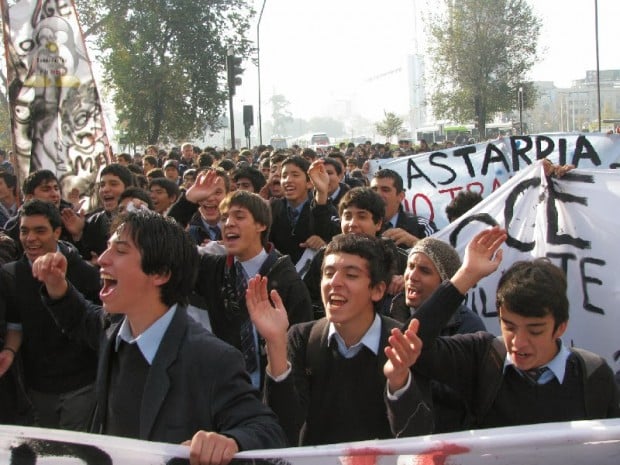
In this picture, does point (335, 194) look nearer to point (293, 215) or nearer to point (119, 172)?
point (293, 215)

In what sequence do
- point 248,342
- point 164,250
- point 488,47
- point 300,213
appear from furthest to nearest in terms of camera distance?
point 488,47 → point 300,213 → point 248,342 → point 164,250

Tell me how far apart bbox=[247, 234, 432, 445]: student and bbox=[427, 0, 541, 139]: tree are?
41.2 m

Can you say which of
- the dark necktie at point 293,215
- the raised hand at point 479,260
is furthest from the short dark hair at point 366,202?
the raised hand at point 479,260

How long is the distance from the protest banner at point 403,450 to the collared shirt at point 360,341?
871 mm

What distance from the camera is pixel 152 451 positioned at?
200 cm

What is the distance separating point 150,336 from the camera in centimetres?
244

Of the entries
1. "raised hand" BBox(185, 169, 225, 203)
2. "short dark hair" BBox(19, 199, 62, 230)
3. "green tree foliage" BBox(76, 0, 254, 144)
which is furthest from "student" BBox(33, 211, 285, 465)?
A: "green tree foliage" BBox(76, 0, 254, 144)

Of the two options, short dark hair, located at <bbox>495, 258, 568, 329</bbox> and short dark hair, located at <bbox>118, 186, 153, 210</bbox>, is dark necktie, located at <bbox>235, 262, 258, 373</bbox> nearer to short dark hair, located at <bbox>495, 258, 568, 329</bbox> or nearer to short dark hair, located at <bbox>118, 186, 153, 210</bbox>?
short dark hair, located at <bbox>495, 258, 568, 329</bbox>

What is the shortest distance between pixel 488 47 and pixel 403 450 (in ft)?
144

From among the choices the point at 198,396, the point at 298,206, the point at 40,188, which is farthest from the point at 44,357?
the point at 298,206

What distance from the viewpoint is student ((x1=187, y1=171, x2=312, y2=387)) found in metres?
3.77

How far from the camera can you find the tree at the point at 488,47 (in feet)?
143

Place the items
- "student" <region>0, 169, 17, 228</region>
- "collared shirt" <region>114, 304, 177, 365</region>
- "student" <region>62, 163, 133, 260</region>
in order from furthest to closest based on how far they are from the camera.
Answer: "student" <region>0, 169, 17, 228</region>, "student" <region>62, 163, 133, 260</region>, "collared shirt" <region>114, 304, 177, 365</region>

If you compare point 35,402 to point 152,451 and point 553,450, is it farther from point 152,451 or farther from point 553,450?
point 553,450
